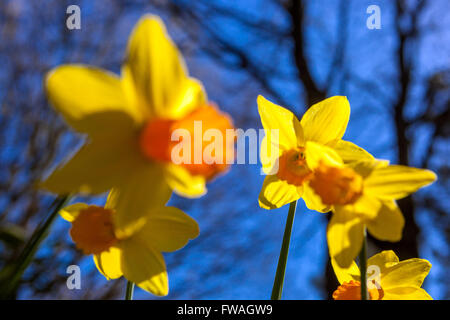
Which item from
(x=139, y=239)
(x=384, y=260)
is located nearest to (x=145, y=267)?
(x=139, y=239)

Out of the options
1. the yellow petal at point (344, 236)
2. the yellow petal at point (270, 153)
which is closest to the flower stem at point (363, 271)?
the yellow petal at point (344, 236)

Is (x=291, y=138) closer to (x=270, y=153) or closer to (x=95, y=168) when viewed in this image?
(x=270, y=153)

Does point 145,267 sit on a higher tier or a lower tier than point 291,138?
lower

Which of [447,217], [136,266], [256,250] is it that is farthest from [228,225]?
[136,266]

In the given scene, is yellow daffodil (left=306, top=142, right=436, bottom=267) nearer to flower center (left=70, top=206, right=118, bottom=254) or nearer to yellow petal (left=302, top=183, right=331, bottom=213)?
yellow petal (left=302, top=183, right=331, bottom=213)

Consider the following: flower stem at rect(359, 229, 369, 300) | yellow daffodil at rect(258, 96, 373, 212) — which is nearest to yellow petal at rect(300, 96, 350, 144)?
yellow daffodil at rect(258, 96, 373, 212)

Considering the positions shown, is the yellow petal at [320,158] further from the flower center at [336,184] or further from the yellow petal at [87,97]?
the yellow petal at [87,97]

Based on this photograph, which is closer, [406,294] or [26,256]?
[26,256]
